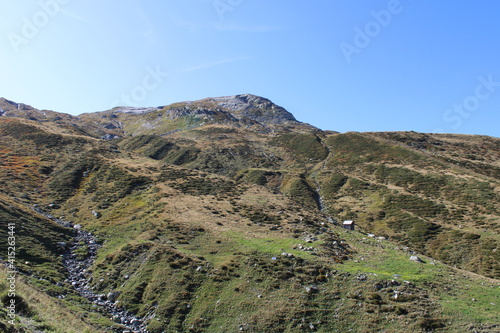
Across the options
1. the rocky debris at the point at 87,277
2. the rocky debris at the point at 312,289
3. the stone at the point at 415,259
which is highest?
the stone at the point at 415,259

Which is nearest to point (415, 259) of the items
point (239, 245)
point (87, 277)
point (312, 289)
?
point (312, 289)

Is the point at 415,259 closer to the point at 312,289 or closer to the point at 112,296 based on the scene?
the point at 312,289

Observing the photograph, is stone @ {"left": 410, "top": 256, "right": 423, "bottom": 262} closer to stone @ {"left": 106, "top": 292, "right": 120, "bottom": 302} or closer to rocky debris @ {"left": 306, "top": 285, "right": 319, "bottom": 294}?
rocky debris @ {"left": 306, "top": 285, "right": 319, "bottom": 294}

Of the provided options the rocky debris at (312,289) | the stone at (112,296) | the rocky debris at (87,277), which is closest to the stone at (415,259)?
the rocky debris at (312,289)

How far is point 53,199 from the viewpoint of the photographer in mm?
53594

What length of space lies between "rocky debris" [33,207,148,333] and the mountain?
173 mm

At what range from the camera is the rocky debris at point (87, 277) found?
25.3 metres

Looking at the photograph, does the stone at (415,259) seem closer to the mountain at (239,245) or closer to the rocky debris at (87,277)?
the mountain at (239,245)

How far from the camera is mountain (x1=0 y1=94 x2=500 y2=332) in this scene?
76.2 ft

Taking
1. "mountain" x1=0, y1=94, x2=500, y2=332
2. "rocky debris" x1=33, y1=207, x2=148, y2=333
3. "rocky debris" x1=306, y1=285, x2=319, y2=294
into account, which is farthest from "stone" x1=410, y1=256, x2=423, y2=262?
"rocky debris" x1=33, y1=207, x2=148, y2=333

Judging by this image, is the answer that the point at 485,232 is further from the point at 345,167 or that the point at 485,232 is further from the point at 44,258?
the point at 44,258

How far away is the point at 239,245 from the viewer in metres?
35.8

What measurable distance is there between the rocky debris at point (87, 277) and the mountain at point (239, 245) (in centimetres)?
17

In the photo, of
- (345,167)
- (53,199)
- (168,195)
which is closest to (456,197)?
(345,167)
